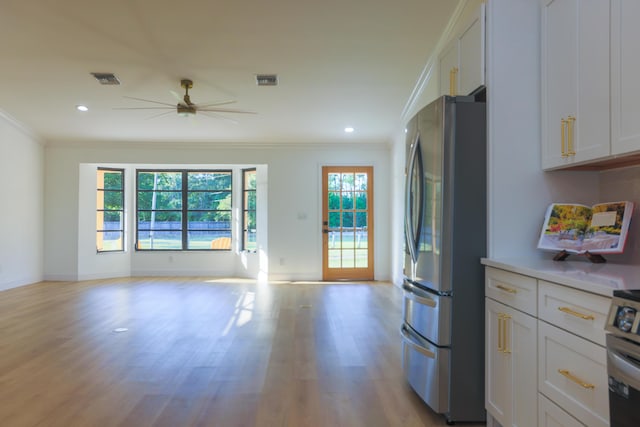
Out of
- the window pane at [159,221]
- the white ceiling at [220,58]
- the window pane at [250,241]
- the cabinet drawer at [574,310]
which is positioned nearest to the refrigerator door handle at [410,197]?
the cabinet drawer at [574,310]

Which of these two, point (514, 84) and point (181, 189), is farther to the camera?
point (181, 189)

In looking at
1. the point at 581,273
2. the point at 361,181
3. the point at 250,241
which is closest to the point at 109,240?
the point at 250,241

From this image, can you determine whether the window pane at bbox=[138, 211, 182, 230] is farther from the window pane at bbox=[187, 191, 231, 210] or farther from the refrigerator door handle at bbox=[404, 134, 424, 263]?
the refrigerator door handle at bbox=[404, 134, 424, 263]

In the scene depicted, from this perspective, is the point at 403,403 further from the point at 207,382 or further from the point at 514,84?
the point at 514,84

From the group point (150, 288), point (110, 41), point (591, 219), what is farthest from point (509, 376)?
point (150, 288)

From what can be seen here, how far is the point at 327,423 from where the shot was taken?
6.78 ft

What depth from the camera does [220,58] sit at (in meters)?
3.97

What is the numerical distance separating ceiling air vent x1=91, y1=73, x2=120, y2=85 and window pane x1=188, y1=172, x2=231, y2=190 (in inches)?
125

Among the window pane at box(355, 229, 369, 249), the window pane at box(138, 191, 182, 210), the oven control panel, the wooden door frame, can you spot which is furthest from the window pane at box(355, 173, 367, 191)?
the oven control panel

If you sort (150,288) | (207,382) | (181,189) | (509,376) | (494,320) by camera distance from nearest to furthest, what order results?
(509,376)
(494,320)
(207,382)
(150,288)
(181,189)

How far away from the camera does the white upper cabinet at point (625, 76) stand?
146cm

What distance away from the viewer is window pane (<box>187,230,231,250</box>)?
756 centimetres

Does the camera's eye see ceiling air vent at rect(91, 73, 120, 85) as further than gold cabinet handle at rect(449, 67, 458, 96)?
Yes

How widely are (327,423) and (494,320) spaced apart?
103 centimetres
